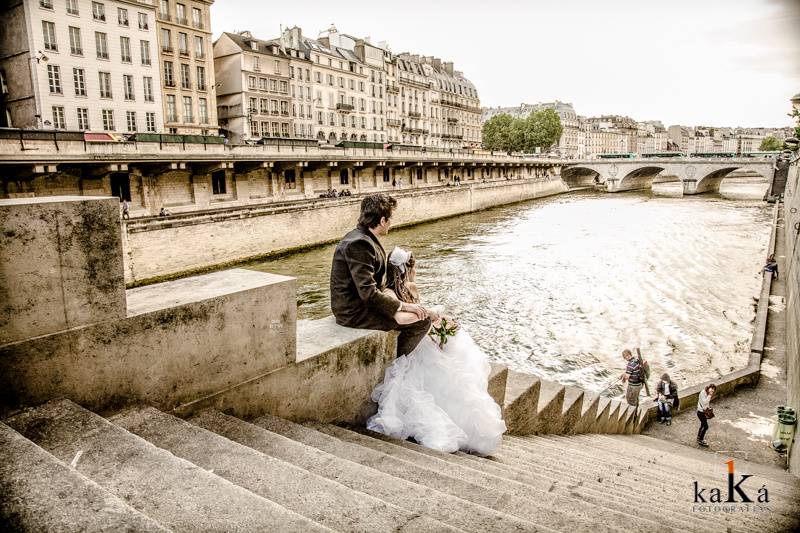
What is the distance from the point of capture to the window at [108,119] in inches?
1245

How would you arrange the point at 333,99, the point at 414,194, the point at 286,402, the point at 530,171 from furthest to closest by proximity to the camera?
the point at 530,171 < the point at 333,99 < the point at 414,194 < the point at 286,402

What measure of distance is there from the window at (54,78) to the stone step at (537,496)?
1332 inches

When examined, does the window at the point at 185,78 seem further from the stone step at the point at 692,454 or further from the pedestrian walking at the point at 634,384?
the stone step at the point at 692,454

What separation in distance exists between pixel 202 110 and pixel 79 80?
1005 centimetres

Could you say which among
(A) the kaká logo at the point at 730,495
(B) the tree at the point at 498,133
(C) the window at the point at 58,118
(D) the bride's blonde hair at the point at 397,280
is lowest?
(A) the kaká logo at the point at 730,495

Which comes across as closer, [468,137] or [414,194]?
[414,194]

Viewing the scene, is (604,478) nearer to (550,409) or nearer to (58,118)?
(550,409)

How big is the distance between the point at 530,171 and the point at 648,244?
41908 millimetres

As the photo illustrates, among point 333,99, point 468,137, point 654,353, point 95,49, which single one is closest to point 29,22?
point 95,49

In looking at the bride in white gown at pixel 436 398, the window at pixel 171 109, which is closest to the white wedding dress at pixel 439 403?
the bride in white gown at pixel 436 398

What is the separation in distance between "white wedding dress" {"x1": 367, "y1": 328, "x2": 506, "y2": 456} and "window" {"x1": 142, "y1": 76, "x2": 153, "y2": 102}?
1421 inches

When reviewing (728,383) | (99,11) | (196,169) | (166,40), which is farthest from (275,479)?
(166,40)

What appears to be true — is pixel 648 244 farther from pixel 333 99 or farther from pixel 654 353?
pixel 333 99

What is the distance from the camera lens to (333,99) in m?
54.2
